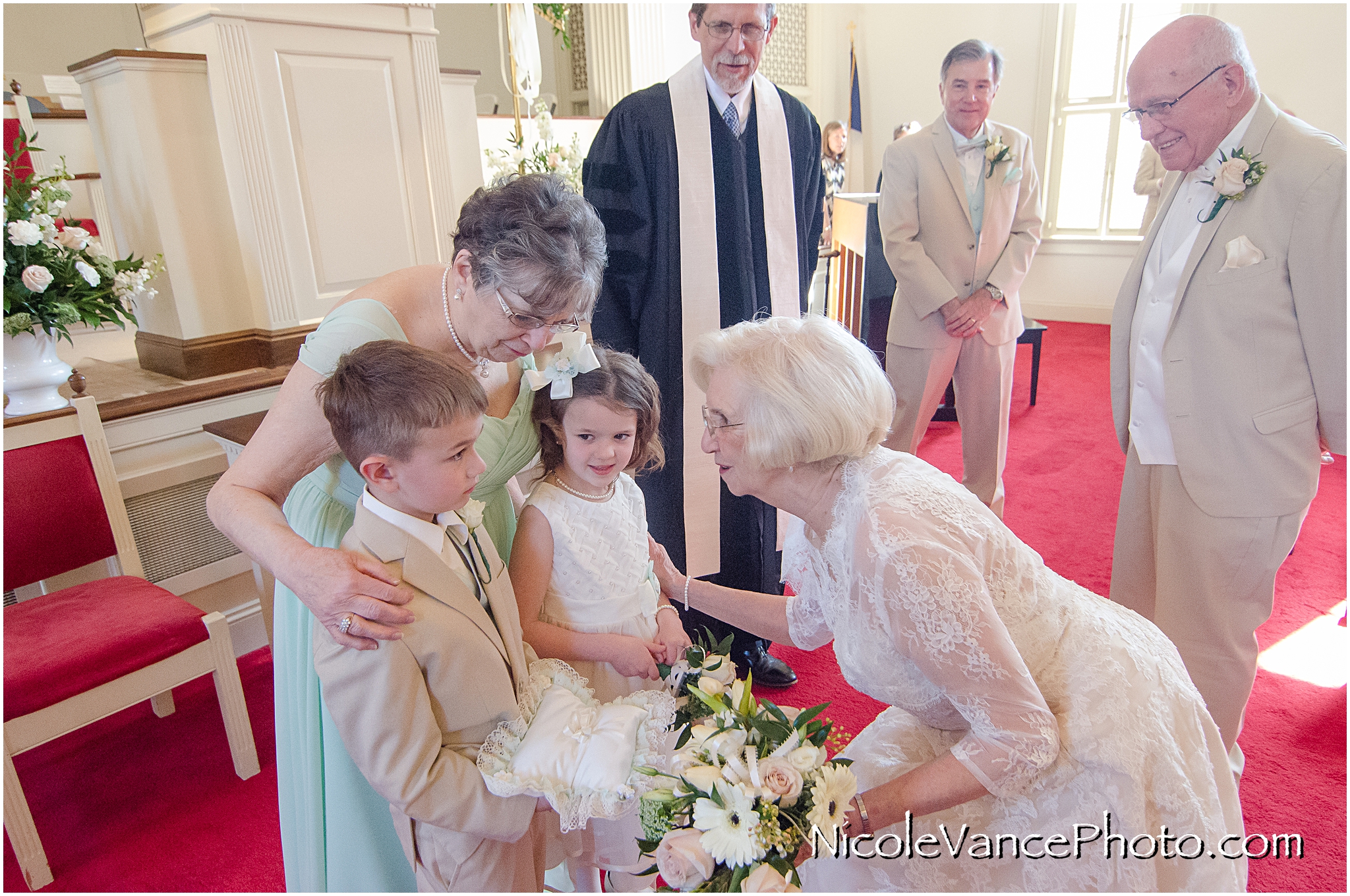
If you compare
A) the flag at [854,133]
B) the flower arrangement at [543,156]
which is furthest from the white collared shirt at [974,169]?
the flag at [854,133]

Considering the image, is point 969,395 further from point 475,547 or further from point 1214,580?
point 475,547

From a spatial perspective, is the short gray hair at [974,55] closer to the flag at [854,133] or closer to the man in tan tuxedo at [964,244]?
the man in tan tuxedo at [964,244]

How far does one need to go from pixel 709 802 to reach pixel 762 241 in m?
1.91

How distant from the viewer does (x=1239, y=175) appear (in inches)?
75.7

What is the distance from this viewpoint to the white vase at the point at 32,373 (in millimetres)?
2506

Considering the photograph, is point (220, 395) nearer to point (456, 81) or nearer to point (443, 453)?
point (456, 81)

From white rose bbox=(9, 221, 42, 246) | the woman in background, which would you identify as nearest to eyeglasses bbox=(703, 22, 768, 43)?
white rose bbox=(9, 221, 42, 246)

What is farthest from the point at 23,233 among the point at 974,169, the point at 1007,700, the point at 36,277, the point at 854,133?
the point at 854,133

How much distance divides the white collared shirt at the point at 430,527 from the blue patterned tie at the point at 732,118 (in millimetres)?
1636

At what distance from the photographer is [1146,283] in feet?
7.34

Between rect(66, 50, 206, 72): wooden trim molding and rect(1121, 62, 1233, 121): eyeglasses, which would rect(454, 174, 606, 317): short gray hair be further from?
rect(66, 50, 206, 72): wooden trim molding

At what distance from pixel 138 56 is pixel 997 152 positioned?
10.6 feet

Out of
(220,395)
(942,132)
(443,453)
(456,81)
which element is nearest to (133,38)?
(456,81)

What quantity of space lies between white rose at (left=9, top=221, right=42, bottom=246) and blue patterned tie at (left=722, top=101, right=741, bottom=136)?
2081mm
